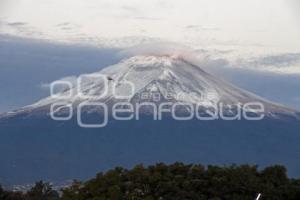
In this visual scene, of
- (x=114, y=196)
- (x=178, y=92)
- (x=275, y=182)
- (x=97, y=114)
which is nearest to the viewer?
(x=114, y=196)

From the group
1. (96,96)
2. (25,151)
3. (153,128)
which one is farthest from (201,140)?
(25,151)

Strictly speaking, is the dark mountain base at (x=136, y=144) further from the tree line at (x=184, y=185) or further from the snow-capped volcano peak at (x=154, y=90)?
the tree line at (x=184, y=185)

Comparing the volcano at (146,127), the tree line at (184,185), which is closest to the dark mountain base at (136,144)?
the volcano at (146,127)

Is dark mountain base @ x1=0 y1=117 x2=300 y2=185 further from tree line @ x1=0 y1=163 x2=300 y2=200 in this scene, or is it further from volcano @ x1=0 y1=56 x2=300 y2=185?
tree line @ x1=0 y1=163 x2=300 y2=200

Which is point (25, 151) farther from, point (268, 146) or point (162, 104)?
point (268, 146)

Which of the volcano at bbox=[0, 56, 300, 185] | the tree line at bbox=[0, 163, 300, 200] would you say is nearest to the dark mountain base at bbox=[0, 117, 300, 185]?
the volcano at bbox=[0, 56, 300, 185]

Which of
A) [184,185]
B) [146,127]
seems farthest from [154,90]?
[184,185]
